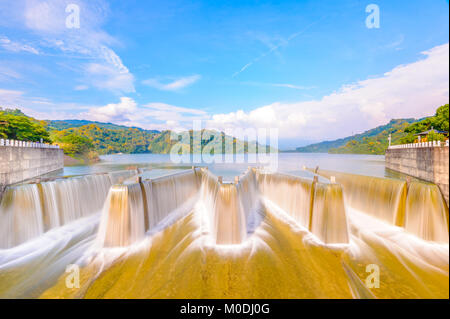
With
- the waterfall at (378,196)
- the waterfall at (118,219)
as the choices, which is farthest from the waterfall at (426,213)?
the waterfall at (118,219)

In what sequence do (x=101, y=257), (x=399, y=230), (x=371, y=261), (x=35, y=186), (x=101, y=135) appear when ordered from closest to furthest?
(x=371, y=261) → (x=101, y=257) → (x=399, y=230) → (x=35, y=186) → (x=101, y=135)

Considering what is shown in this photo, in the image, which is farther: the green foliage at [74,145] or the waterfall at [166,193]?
the green foliage at [74,145]

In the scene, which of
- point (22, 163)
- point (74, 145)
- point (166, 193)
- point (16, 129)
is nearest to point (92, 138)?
point (74, 145)

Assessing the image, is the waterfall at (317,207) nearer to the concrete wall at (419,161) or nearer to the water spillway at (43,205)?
the concrete wall at (419,161)

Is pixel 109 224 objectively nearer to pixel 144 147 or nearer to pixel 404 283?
pixel 404 283
